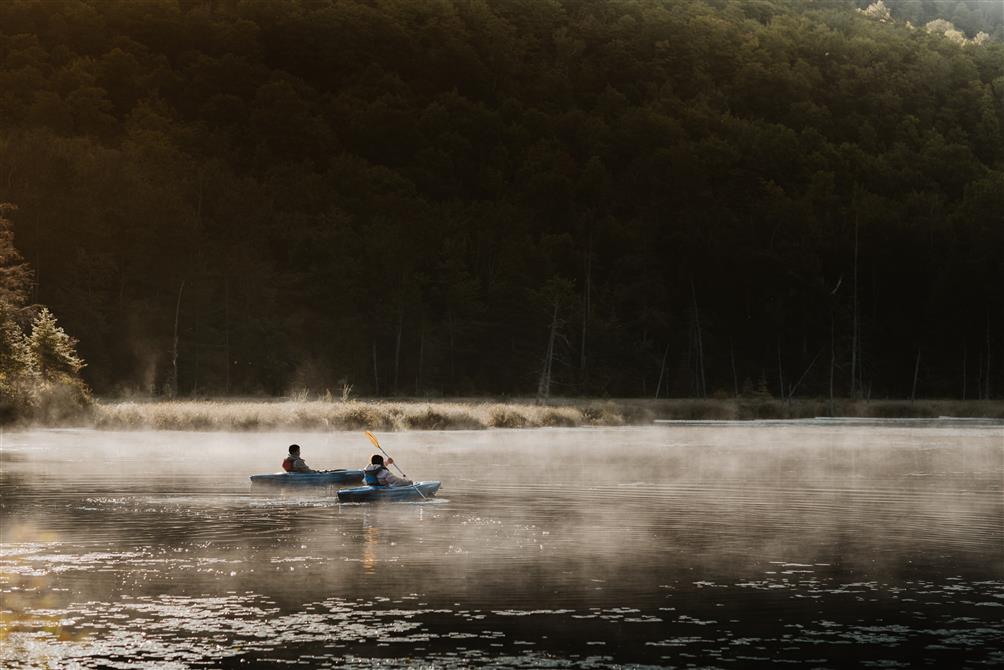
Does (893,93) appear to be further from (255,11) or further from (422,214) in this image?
(255,11)

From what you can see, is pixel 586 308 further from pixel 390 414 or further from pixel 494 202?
pixel 390 414

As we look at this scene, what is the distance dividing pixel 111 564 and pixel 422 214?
4148 inches

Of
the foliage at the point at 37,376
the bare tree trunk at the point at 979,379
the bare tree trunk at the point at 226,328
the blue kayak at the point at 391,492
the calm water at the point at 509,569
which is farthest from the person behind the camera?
the bare tree trunk at the point at 979,379

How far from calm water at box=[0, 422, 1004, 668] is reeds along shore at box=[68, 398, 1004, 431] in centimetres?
1962

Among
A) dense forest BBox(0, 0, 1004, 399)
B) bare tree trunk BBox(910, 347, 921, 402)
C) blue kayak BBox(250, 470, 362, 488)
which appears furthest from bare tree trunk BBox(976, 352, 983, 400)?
blue kayak BBox(250, 470, 362, 488)

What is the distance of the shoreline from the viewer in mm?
62812

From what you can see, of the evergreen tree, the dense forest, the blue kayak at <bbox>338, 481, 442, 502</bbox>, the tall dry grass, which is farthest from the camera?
the dense forest

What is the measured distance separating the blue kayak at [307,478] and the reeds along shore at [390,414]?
27418mm

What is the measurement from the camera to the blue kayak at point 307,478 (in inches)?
1378

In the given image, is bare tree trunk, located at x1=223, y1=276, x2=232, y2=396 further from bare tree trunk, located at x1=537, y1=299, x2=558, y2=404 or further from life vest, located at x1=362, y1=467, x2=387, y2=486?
life vest, located at x1=362, y1=467, x2=387, y2=486

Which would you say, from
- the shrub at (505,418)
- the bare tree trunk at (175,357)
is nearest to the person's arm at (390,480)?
the shrub at (505,418)

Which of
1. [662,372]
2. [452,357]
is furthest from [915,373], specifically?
[452,357]

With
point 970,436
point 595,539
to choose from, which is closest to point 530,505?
point 595,539

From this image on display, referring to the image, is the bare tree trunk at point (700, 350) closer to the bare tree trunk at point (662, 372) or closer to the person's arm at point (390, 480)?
the bare tree trunk at point (662, 372)
